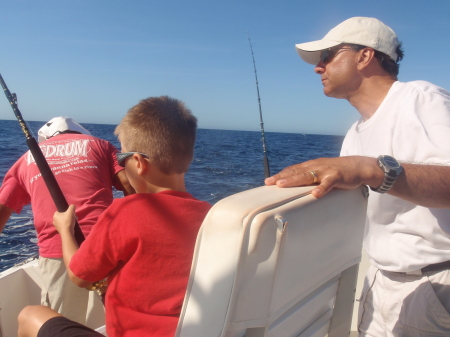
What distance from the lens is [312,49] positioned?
1.91 meters

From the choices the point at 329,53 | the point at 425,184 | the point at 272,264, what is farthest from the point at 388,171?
the point at 329,53

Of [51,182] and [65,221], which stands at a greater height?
[51,182]

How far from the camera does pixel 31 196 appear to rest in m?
2.41

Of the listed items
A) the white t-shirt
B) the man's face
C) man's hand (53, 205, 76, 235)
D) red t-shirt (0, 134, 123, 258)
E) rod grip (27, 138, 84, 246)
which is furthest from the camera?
red t-shirt (0, 134, 123, 258)

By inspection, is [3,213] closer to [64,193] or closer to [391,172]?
[64,193]

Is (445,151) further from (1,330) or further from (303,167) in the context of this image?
(1,330)

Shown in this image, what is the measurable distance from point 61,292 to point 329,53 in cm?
219

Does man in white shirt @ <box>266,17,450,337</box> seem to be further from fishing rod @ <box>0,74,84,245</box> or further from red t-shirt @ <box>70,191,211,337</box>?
fishing rod @ <box>0,74,84,245</box>

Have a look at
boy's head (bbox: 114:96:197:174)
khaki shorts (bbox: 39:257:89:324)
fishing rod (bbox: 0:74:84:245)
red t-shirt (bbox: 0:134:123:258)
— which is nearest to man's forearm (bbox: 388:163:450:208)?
boy's head (bbox: 114:96:197:174)

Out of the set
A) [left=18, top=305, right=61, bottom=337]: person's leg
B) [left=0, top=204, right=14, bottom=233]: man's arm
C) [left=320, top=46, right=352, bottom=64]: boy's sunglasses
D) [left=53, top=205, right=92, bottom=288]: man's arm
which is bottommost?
[left=18, top=305, right=61, bottom=337]: person's leg

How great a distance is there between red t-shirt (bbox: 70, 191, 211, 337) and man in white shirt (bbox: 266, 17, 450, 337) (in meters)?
0.37

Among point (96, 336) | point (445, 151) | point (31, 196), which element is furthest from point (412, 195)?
point (31, 196)

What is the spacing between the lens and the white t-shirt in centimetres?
133

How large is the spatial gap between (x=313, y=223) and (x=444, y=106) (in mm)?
773
